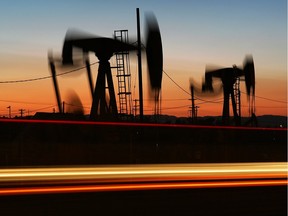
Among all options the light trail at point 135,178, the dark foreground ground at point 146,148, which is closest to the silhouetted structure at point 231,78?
the dark foreground ground at point 146,148

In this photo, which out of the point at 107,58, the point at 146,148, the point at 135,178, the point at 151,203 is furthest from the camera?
the point at 107,58

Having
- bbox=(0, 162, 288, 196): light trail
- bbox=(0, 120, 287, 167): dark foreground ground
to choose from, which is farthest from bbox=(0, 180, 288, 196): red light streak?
bbox=(0, 120, 287, 167): dark foreground ground

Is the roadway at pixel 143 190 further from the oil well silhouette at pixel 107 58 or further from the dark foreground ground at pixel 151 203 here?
the oil well silhouette at pixel 107 58

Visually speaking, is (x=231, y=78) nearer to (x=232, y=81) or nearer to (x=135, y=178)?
(x=232, y=81)

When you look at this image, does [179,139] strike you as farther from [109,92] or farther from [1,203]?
[109,92]

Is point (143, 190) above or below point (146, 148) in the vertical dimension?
above

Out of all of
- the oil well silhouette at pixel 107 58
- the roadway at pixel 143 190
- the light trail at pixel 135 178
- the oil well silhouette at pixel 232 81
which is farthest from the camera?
the oil well silhouette at pixel 232 81

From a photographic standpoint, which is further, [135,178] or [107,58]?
[107,58]

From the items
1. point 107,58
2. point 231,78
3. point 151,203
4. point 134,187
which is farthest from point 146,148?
point 231,78

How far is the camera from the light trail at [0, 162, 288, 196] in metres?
8.31

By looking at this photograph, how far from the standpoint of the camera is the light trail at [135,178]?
8.31m

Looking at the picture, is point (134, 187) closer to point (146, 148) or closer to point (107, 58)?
point (146, 148)

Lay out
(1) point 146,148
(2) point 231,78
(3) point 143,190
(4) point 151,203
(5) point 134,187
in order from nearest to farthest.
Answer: (4) point 151,203, (5) point 134,187, (3) point 143,190, (1) point 146,148, (2) point 231,78

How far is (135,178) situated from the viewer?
912cm
